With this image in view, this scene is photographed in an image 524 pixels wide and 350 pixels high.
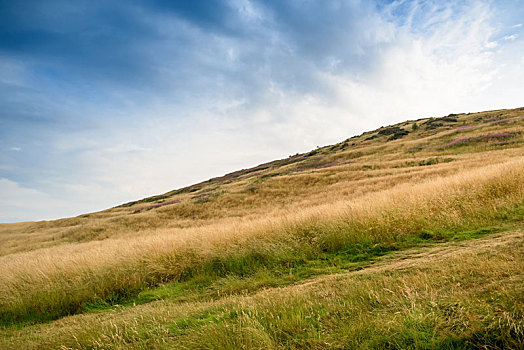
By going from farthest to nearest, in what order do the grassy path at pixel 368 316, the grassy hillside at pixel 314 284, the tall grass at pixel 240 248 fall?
the tall grass at pixel 240 248 → the grassy hillside at pixel 314 284 → the grassy path at pixel 368 316

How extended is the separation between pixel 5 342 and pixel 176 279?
393 centimetres

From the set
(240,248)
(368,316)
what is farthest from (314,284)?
(240,248)

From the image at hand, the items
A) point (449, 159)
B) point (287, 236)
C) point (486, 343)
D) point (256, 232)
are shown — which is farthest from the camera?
point (449, 159)

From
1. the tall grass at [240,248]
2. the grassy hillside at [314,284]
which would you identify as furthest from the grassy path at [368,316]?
the tall grass at [240,248]

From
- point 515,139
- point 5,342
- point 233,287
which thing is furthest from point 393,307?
point 515,139

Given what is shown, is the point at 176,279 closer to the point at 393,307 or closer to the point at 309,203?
the point at 393,307

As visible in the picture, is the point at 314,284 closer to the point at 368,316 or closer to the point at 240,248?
the point at 368,316

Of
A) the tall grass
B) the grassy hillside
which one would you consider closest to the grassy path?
the grassy hillside

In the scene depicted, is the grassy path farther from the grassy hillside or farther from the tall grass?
the tall grass

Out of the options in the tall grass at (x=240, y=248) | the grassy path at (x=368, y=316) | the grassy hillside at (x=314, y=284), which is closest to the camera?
the grassy path at (x=368, y=316)

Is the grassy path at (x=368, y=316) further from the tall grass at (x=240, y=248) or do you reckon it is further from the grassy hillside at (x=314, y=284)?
the tall grass at (x=240, y=248)

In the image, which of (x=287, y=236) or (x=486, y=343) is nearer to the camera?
(x=486, y=343)

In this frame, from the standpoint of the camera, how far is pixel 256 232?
1006 centimetres

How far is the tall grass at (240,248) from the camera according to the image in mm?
8242
